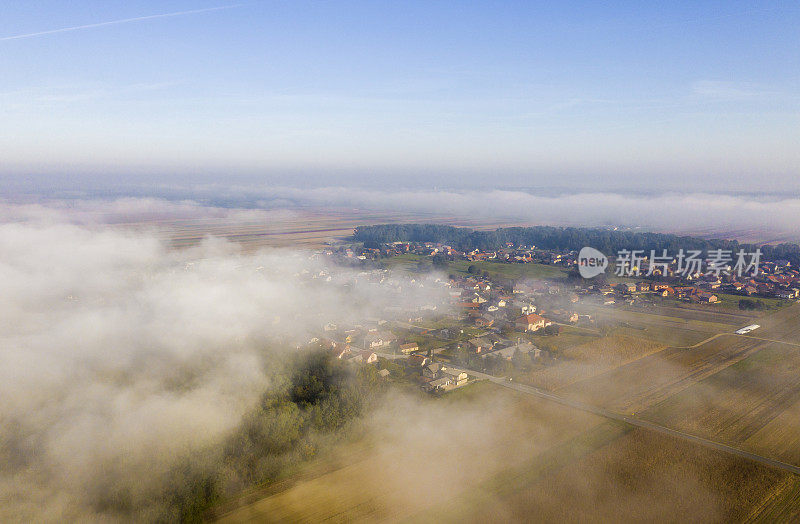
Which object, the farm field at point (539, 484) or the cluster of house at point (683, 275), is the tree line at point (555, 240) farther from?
the farm field at point (539, 484)

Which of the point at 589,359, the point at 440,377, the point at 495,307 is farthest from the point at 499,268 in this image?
the point at 440,377

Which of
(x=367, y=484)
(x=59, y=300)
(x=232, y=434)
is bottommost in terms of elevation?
(x=367, y=484)

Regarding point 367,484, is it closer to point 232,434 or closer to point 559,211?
point 232,434

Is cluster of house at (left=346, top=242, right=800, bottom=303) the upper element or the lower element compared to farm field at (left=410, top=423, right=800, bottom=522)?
upper

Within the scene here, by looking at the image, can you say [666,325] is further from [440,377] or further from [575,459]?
[575,459]

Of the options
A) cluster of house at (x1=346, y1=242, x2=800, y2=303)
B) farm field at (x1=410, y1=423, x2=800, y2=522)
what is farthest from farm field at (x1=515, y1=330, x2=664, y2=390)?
cluster of house at (x1=346, y1=242, x2=800, y2=303)

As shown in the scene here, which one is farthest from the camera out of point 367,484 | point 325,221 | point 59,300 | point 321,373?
point 325,221

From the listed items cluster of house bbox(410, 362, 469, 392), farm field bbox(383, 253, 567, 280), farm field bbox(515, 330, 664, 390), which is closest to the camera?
cluster of house bbox(410, 362, 469, 392)

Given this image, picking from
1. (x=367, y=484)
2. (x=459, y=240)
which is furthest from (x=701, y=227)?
(x=367, y=484)

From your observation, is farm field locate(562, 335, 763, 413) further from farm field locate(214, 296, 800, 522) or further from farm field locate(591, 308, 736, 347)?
farm field locate(591, 308, 736, 347)
